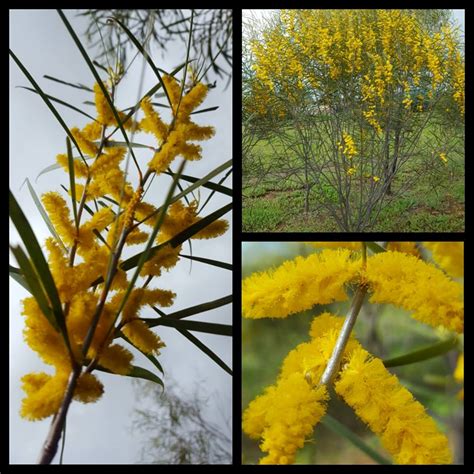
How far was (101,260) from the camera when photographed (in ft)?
2.99

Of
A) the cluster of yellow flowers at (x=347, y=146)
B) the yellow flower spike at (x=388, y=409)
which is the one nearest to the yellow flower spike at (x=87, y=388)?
the yellow flower spike at (x=388, y=409)

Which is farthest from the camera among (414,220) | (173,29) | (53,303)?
(173,29)

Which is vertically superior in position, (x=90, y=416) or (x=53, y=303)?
(x=53, y=303)

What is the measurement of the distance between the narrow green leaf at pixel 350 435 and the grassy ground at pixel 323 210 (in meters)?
0.36

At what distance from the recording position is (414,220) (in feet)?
4.09

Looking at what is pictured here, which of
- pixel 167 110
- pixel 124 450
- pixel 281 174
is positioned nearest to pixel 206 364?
pixel 124 450

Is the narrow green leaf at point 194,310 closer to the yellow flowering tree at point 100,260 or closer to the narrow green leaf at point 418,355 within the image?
the yellow flowering tree at point 100,260

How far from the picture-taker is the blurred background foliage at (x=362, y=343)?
1144 mm

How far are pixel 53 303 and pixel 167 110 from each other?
0.58 meters

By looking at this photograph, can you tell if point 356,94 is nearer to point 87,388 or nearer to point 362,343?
point 362,343

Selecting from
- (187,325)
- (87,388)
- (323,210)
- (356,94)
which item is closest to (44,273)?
(87,388)

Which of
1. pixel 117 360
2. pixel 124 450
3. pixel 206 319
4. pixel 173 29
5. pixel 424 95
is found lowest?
pixel 124 450

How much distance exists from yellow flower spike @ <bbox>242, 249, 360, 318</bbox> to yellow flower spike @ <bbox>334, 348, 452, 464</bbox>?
0.12 metres

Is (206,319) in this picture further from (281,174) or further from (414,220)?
(414,220)
